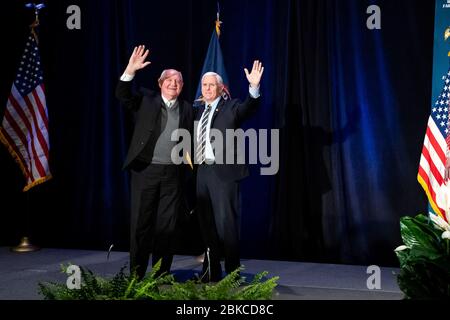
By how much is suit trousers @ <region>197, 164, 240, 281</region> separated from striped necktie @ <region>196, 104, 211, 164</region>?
2.6 inches

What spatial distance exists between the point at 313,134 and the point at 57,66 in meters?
2.64

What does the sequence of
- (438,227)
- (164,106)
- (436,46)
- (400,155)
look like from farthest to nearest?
(400,155) → (436,46) → (164,106) → (438,227)

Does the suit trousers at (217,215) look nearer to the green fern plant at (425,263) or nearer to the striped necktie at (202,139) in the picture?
the striped necktie at (202,139)

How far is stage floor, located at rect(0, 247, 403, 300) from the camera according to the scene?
13.6ft

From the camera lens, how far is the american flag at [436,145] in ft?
15.1

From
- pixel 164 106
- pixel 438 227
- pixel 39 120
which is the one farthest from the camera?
pixel 39 120

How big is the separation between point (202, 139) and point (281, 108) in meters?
1.22

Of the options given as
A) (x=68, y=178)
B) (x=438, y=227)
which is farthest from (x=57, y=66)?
(x=438, y=227)

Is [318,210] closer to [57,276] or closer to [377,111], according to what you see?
[377,111]

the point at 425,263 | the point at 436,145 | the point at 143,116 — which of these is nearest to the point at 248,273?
the point at 143,116

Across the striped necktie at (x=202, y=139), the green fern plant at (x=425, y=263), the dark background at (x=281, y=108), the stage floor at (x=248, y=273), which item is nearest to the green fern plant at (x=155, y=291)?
the green fern plant at (x=425, y=263)

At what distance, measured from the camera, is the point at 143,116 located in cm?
421

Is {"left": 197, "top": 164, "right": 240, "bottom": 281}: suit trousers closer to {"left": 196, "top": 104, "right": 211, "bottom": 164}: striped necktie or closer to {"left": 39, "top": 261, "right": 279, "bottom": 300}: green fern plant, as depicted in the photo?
{"left": 196, "top": 104, "right": 211, "bottom": 164}: striped necktie

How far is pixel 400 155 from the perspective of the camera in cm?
505
